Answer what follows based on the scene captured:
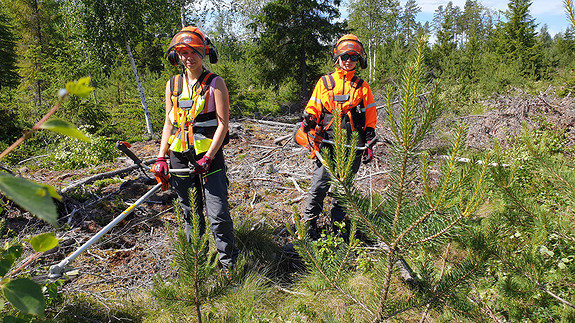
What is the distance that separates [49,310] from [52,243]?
2.25 metres

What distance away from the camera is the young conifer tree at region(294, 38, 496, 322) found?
3.28ft

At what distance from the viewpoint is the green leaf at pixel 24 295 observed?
62cm

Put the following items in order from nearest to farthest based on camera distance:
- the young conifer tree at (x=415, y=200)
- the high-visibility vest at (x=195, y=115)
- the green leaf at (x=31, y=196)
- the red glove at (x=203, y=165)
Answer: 1. the green leaf at (x=31, y=196)
2. the young conifer tree at (x=415, y=200)
3. the red glove at (x=203, y=165)
4. the high-visibility vest at (x=195, y=115)

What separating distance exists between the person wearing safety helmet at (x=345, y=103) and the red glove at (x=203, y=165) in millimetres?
1419

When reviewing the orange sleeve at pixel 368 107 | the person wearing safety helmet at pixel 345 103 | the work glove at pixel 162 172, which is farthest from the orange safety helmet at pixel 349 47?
the work glove at pixel 162 172

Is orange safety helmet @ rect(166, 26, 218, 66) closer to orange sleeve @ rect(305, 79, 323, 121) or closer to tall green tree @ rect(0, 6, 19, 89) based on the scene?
orange sleeve @ rect(305, 79, 323, 121)

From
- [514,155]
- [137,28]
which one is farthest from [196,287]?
[137,28]

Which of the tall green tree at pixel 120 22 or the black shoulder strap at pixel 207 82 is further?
the tall green tree at pixel 120 22

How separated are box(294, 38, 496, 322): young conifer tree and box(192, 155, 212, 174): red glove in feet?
4.93

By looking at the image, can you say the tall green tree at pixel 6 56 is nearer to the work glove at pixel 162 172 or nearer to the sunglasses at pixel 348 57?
the work glove at pixel 162 172

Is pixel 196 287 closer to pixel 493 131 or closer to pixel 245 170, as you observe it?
pixel 245 170

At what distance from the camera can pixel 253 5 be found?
27562 millimetres

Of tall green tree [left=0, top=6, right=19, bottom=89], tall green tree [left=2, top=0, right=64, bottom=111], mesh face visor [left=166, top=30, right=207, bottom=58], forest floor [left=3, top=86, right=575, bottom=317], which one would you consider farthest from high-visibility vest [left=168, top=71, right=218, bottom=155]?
tall green tree [left=2, top=0, right=64, bottom=111]

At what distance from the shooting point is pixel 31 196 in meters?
0.45
